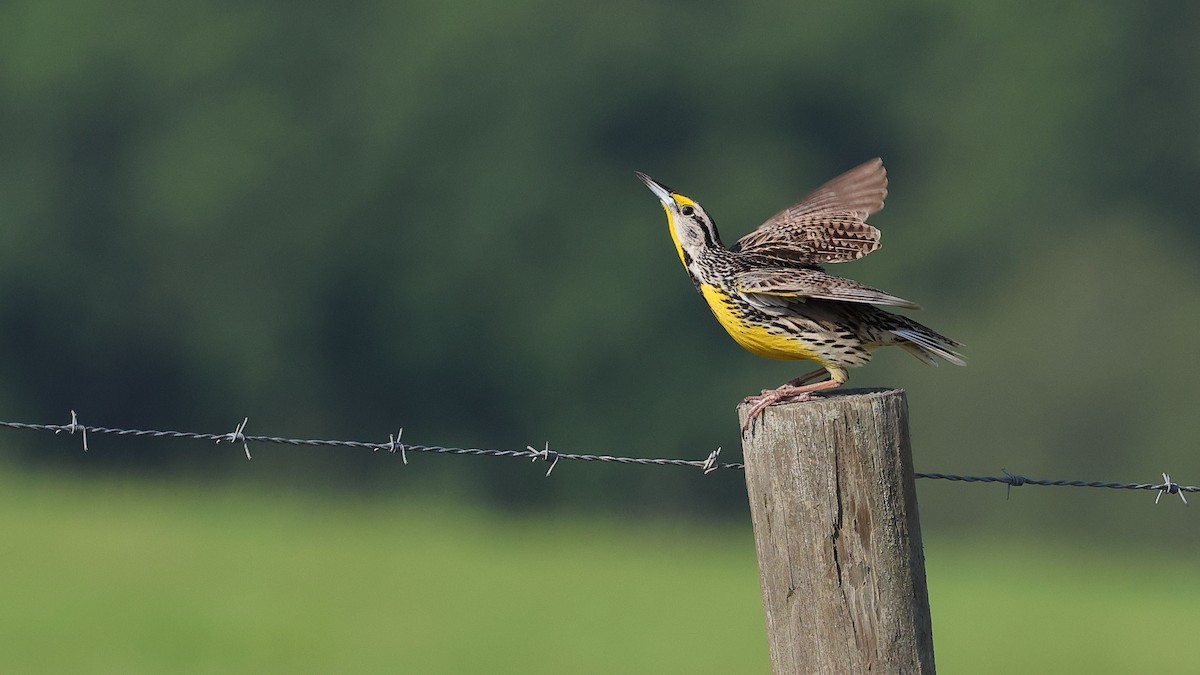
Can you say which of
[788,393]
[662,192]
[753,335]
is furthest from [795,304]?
[662,192]

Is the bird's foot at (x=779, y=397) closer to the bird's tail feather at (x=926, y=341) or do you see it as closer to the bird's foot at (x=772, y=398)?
the bird's foot at (x=772, y=398)

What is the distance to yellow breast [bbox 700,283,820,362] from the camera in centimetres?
553

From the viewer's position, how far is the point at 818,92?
40.4m

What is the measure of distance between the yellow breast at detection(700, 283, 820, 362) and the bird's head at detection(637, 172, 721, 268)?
0.28 meters

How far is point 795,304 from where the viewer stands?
18.3 ft

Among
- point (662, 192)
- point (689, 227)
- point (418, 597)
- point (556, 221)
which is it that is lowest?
point (418, 597)

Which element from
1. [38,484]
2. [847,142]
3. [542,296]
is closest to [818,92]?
[847,142]

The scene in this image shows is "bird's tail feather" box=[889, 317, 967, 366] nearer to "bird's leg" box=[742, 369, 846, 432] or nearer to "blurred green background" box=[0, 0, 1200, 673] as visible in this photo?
"bird's leg" box=[742, 369, 846, 432]

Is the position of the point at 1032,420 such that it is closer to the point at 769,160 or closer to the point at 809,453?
the point at 769,160

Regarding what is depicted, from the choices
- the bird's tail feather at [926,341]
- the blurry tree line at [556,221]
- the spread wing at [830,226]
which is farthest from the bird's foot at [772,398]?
the blurry tree line at [556,221]

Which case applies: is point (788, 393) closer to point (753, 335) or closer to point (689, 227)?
point (753, 335)

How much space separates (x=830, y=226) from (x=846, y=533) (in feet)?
8.01

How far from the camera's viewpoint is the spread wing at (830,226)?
6.29 meters

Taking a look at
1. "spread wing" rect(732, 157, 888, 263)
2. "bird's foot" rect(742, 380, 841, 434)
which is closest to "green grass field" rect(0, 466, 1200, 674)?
"spread wing" rect(732, 157, 888, 263)
